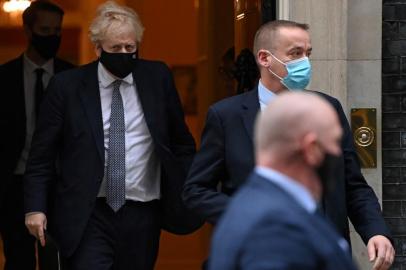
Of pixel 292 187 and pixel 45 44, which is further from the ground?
pixel 45 44

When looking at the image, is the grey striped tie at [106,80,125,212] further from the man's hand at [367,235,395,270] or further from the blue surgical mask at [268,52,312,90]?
the man's hand at [367,235,395,270]

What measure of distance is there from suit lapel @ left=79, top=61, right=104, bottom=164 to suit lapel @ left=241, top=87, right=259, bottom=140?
3.47 feet

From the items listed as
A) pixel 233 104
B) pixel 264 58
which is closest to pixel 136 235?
pixel 233 104

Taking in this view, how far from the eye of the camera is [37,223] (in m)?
6.12

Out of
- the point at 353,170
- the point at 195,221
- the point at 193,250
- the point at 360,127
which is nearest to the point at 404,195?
the point at 360,127

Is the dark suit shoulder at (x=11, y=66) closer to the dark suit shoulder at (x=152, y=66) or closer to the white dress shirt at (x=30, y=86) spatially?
the white dress shirt at (x=30, y=86)

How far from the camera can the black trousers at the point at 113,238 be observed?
610 centimetres

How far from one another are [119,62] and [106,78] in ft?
0.56

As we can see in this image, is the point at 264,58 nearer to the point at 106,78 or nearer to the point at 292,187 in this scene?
the point at 106,78

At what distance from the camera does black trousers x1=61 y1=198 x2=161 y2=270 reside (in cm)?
610

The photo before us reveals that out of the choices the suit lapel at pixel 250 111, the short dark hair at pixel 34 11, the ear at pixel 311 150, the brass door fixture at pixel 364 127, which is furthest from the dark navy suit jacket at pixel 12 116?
the ear at pixel 311 150

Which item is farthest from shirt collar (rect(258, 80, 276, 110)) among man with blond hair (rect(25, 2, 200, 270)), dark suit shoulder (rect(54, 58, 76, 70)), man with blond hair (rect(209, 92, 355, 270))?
dark suit shoulder (rect(54, 58, 76, 70))

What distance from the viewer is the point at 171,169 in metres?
6.19

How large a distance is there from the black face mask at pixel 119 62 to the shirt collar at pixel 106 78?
0.06 m
